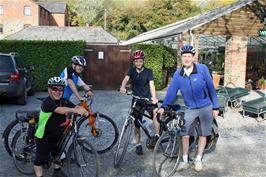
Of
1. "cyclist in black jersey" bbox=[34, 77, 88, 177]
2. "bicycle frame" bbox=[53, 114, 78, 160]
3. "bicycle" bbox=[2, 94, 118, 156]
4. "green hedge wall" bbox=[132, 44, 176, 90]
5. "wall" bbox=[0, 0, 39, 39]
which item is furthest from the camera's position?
"wall" bbox=[0, 0, 39, 39]

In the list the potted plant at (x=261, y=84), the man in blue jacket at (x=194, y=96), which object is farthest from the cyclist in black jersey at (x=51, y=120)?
the potted plant at (x=261, y=84)

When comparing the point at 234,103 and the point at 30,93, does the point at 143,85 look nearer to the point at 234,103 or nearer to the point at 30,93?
the point at 234,103

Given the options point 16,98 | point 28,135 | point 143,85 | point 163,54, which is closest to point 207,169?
point 143,85

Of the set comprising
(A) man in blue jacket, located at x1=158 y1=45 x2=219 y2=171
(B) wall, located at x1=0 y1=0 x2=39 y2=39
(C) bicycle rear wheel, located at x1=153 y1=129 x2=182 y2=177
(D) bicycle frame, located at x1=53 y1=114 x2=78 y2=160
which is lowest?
(C) bicycle rear wheel, located at x1=153 y1=129 x2=182 y2=177

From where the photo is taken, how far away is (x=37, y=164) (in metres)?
4.80

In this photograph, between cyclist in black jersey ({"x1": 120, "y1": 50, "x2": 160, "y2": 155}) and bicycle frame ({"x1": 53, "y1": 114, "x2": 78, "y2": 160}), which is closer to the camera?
bicycle frame ({"x1": 53, "y1": 114, "x2": 78, "y2": 160})

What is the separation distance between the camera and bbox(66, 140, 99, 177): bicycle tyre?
486 centimetres

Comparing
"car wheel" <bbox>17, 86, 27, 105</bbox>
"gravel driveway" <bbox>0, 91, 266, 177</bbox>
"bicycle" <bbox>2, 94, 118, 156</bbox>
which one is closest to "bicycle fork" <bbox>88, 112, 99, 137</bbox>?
"bicycle" <bbox>2, 94, 118, 156</bbox>

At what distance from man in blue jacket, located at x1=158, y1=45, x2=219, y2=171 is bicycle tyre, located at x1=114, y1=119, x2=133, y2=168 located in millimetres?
553

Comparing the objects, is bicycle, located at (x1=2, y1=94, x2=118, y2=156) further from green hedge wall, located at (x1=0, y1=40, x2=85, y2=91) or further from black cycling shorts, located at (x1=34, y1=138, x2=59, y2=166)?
green hedge wall, located at (x1=0, y1=40, x2=85, y2=91)

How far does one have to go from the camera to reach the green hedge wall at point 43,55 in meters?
16.7

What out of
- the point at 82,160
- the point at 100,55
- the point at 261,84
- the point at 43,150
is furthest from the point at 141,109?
the point at 261,84

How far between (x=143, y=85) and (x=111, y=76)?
469 inches

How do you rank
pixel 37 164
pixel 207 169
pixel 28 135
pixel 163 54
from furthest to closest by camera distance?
pixel 163 54
pixel 207 169
pixel 28 135
pixel 37 164
